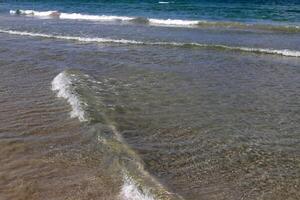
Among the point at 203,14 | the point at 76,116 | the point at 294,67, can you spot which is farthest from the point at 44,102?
the point at 203,14

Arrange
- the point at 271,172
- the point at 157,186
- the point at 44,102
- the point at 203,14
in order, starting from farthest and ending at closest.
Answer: the point at 203,14, the point at 44,102, the point at 271,172, the point at 157,186

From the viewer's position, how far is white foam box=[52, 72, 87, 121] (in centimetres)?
1136

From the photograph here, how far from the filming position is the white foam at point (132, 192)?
7340mm

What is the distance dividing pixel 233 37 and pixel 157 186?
20.3 metres

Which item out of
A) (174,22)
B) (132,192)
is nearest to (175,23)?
(174,22)

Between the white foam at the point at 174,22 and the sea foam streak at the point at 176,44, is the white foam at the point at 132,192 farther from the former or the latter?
the white foam at the point at 174,22

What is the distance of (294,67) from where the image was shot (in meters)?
17.9

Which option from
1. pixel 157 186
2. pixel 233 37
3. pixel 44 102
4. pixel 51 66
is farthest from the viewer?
pixel 233 37

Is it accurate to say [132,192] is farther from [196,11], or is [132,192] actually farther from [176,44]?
[196,11]

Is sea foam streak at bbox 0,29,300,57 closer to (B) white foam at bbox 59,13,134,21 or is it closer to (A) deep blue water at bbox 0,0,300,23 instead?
(B) white foam at bbox 59,13,134,21

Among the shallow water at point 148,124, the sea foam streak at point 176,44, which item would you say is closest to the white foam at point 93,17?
the sea foam streak at point 176,44

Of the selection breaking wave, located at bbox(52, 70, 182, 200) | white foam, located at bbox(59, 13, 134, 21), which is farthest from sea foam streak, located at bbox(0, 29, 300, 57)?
white foam, located at bbox(59, 13, 134, 21)

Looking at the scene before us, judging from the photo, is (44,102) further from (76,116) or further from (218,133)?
(218,133)

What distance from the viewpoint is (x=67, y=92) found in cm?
1323
